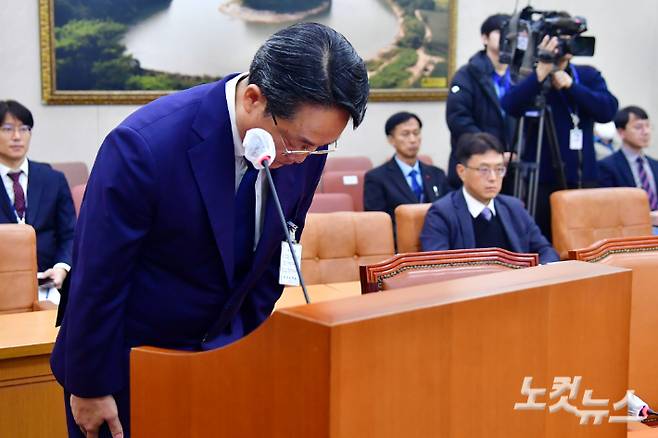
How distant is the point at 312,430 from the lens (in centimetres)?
89

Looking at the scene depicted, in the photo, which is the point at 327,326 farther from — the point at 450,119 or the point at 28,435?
the point at 450,119

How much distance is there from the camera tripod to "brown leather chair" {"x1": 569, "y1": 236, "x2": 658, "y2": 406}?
2.38m

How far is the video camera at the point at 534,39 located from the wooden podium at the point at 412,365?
119 inches

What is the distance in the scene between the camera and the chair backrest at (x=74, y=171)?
5.53 meters

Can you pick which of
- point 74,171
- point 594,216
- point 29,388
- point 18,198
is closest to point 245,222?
point 29,388

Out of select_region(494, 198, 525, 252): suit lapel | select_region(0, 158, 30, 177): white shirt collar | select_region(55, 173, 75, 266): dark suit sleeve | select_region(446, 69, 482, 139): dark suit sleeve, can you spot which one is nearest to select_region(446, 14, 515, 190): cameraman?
select_region(446, 69, 482, 139): dark suit sleeve

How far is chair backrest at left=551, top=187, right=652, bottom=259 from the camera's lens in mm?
3723

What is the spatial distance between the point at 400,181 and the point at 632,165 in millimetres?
1311

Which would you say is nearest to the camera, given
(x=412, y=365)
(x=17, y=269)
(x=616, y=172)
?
(x=412, y=365)

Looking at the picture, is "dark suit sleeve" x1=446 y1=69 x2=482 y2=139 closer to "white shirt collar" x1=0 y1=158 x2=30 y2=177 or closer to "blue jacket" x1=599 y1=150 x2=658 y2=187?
"blue jacket" x1=599 y1=150 x2=658 y2=187

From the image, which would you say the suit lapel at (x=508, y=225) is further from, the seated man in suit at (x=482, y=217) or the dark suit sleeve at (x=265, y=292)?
the dark suit sleeve at (x=265, y=292)

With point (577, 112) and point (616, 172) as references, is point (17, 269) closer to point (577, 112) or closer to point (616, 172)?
point (577, 112)

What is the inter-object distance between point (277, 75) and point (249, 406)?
0.52m

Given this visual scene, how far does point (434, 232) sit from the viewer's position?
3320 millimetres
